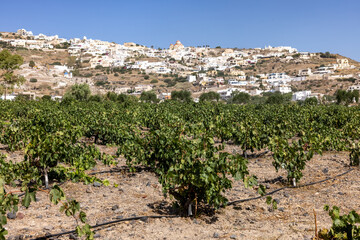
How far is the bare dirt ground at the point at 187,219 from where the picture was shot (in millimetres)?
4379

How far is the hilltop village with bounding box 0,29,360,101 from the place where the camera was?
94.3 m

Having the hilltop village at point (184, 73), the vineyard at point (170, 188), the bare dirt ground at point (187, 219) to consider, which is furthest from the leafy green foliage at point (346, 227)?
the hilltop village at point (184, 73)

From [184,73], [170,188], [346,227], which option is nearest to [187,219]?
[170,188]

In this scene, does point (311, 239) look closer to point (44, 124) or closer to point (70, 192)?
point (70, 192)

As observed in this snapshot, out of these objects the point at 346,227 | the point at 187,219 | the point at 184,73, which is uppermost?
the point at 184,73

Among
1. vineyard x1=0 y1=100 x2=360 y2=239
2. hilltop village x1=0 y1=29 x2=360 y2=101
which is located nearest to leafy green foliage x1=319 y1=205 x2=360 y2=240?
vineyard x1=0 y1=100 x2=360 y2=239

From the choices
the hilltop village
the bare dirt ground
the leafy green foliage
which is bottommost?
the bare dirt ground

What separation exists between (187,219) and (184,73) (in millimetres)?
146512

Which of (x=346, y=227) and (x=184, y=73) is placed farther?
(x=184, y=73)

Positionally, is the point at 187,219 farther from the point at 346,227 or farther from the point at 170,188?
the point at 346,227

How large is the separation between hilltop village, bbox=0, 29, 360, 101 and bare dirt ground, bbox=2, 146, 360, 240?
2894 inches

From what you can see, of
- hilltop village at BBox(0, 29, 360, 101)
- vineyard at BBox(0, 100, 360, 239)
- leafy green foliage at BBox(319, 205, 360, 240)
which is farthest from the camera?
hilltop village at BBox(0, 29, 360, 101)

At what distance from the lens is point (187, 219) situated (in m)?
4.88

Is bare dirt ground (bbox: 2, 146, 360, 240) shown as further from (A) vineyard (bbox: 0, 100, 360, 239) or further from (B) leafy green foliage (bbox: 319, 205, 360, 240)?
(B) leafy green foliage (bbox: 319, 205, 360, 240)
